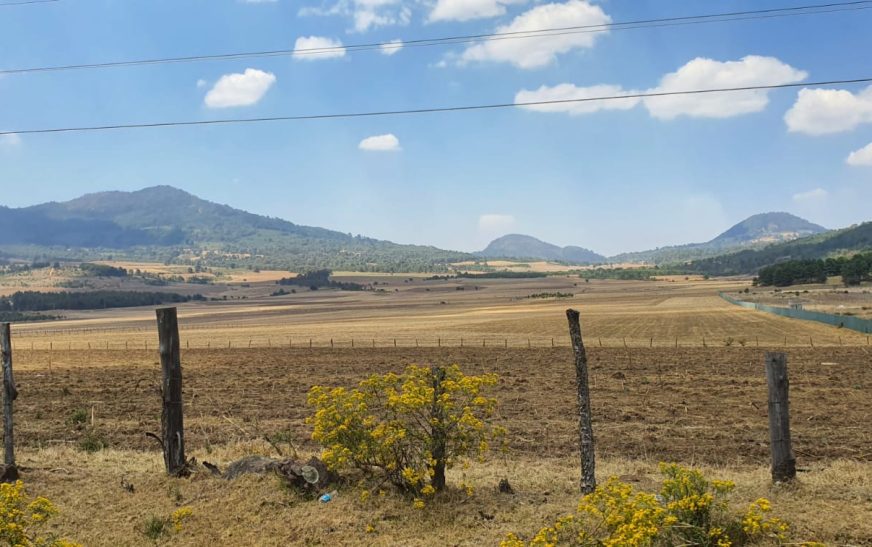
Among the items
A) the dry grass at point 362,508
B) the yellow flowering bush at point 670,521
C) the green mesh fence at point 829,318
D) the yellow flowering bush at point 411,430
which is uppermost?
the yellow flowering bush at point 411,430

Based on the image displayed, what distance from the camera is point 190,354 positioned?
52.4m

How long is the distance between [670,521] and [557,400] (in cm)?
1657

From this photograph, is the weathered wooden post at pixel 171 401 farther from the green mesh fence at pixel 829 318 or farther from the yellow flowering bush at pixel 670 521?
the green mesh fence at pixel 829 318

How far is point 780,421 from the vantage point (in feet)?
32.5

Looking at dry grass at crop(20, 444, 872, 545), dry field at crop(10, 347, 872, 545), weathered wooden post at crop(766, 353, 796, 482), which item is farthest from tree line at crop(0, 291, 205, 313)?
weathered wooden post at crop(766, 353, 796, 482)

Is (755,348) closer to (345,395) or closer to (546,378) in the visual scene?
(546,378)

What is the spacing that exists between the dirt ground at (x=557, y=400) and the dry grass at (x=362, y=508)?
3613mm

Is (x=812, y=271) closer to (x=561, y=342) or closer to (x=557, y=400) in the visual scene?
(x=561, y=342)

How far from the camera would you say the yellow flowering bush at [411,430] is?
957 centimetres

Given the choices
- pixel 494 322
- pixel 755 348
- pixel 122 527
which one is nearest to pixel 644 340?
pixel 755 348

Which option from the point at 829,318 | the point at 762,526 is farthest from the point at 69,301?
the point at 762,526

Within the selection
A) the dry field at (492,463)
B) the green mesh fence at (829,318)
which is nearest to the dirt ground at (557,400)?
the dry field at (492,463)

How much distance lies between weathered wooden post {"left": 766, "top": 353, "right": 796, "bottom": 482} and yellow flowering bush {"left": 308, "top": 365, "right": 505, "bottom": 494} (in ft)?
13.4

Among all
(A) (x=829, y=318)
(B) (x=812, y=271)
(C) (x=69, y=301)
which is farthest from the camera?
(C) (x=69, y=301)
